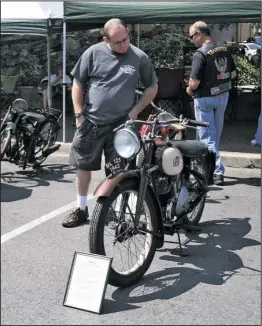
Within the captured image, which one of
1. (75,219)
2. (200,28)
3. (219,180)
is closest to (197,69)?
(200,28)

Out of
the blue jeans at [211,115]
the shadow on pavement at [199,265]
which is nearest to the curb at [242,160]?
the blue jeans at [211,115]

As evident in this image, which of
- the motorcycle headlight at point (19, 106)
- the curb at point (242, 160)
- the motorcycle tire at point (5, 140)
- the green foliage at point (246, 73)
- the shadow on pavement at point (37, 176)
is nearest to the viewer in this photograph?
the shadow on pavement at point (37, 176)

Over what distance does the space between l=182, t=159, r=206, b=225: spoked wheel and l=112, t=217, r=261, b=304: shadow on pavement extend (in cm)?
14

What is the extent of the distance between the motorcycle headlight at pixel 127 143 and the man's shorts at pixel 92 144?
2.95ft

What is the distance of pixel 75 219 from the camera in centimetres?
465

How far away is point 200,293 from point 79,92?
1.92 metres

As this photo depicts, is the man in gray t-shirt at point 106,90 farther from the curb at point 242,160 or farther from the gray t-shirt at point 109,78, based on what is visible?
the curb at point 242,160

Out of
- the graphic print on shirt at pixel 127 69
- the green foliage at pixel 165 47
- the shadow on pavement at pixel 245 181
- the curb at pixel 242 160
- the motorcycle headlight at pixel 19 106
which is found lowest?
the shadow on pavement at pixel 245 181

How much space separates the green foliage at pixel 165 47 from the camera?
11164mm

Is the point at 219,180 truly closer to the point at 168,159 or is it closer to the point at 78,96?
the point at 78,96

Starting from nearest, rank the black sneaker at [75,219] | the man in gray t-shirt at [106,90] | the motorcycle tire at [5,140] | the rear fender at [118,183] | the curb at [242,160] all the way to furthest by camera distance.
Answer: the rear fender at [118,183] < the man in gray t-shirt at [106,90] < the black sneaker at [75,219] < the motorcycle tire at [5,140] < the curb at [242,160]

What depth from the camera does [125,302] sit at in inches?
133

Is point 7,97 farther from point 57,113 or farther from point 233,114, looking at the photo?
point 233,114

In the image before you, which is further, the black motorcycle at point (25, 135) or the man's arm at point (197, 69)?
the black motorcycle at point (25, 135)
